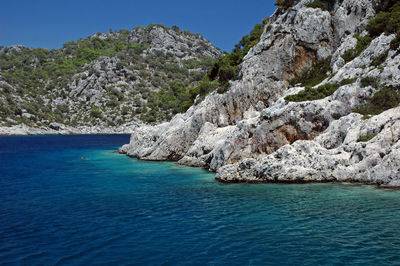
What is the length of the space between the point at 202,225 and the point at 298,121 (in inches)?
710

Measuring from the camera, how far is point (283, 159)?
2583 cm

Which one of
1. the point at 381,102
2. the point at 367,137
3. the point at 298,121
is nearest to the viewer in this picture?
the point at 367,137

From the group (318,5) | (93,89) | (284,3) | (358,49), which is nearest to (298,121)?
(358,49)

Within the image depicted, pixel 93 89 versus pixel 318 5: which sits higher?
pixel 93 89

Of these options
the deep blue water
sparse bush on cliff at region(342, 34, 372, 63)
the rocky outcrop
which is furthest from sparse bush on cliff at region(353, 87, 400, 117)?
sparse bush on cliff at region(342, 34, 372, 63)

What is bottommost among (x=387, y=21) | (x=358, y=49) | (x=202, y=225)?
(x=202, y=225)

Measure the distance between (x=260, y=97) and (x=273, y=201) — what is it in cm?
2918

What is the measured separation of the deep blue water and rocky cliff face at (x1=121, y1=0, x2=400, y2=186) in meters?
2.36

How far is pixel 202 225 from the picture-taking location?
1530 cm

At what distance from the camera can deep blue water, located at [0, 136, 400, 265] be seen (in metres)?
11.6

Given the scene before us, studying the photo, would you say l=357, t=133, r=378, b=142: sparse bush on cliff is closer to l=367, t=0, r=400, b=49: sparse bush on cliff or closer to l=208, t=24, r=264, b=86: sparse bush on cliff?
l=367, t=0, r=400, b=49: sparse bush on cliff

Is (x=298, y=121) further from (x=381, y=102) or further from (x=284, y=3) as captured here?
(x=284, y=3)

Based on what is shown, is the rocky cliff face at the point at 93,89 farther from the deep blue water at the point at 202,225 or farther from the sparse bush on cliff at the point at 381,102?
the deep blue water at the point at 202,225

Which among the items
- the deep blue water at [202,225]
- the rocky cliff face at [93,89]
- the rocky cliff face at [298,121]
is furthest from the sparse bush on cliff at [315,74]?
the rocky cliff face at [93,89]
